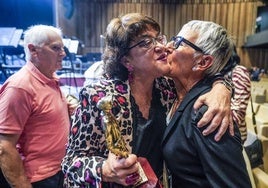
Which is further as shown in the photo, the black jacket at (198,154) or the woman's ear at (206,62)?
the woman's ear at (206,62)

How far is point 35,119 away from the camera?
5.81ft

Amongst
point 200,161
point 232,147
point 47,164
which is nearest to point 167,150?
point 200,161

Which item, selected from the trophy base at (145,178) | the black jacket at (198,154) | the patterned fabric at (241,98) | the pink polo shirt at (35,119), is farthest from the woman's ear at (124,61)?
the patterned fabric at (241,98)

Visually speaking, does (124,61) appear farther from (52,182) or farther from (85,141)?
(52,182)

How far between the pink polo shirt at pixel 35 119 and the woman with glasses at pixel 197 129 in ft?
2.85

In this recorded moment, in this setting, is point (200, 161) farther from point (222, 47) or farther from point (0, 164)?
point (0, 164)

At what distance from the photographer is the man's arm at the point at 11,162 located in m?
1.62

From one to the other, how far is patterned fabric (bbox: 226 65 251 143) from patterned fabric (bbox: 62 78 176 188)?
1.14 meters

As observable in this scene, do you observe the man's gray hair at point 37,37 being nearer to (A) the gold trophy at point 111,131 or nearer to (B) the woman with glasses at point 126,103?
(B) the woman with glasses at point 126,103

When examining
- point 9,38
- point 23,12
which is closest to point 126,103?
point 9,38

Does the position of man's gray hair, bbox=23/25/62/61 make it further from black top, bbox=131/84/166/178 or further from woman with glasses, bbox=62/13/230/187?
black top, bbox=131/84/166/178

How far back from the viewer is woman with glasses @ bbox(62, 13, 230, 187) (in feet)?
3.85

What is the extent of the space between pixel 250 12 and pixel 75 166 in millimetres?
11899

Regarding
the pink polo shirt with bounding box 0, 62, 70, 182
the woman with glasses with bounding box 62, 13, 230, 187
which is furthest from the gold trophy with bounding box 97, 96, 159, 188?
the pink polo shirt with bounding box 0, 62, 70, 182
